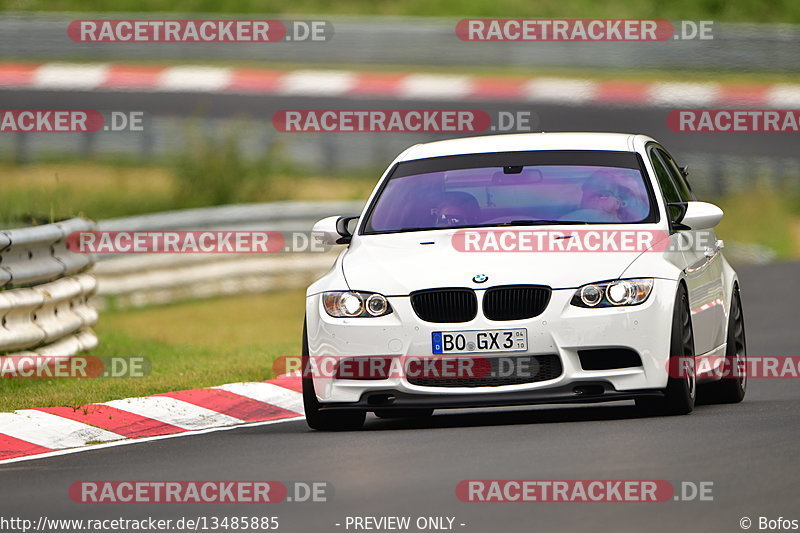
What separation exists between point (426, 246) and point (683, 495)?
3295mm

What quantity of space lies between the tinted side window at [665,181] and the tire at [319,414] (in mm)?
2384

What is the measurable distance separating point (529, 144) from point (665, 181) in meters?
0.94

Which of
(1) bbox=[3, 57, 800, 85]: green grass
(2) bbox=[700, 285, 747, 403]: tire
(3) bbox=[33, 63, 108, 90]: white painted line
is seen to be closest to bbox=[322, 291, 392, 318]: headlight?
(2) bbox=[700, 285, 747, 403]: tire

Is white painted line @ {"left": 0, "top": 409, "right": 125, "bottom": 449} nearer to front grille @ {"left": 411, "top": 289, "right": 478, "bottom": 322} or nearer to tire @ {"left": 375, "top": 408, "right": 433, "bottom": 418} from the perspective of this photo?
tire @ {"left": 375, "top": 408, "right": 433, "bottom": 418}

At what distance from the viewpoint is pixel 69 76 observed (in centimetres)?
3253

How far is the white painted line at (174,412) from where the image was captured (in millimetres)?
11250

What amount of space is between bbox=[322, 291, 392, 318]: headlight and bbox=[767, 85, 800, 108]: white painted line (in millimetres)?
20278

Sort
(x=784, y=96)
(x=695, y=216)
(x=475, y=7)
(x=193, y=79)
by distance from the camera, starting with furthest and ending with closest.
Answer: (x=475, y=7), (x=193, y=79), (x=784, y=96), (x=695, y=216)

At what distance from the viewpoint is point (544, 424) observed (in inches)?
408

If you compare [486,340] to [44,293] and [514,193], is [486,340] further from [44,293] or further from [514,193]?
[44,293]

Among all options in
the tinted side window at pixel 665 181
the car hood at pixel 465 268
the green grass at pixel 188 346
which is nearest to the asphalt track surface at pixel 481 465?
the car hood at pixel 465 268

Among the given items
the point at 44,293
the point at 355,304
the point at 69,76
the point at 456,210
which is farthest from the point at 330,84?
the point at 355,304

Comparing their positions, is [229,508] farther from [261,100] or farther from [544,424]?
[261,100]

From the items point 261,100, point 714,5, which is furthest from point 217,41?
point 714,5
